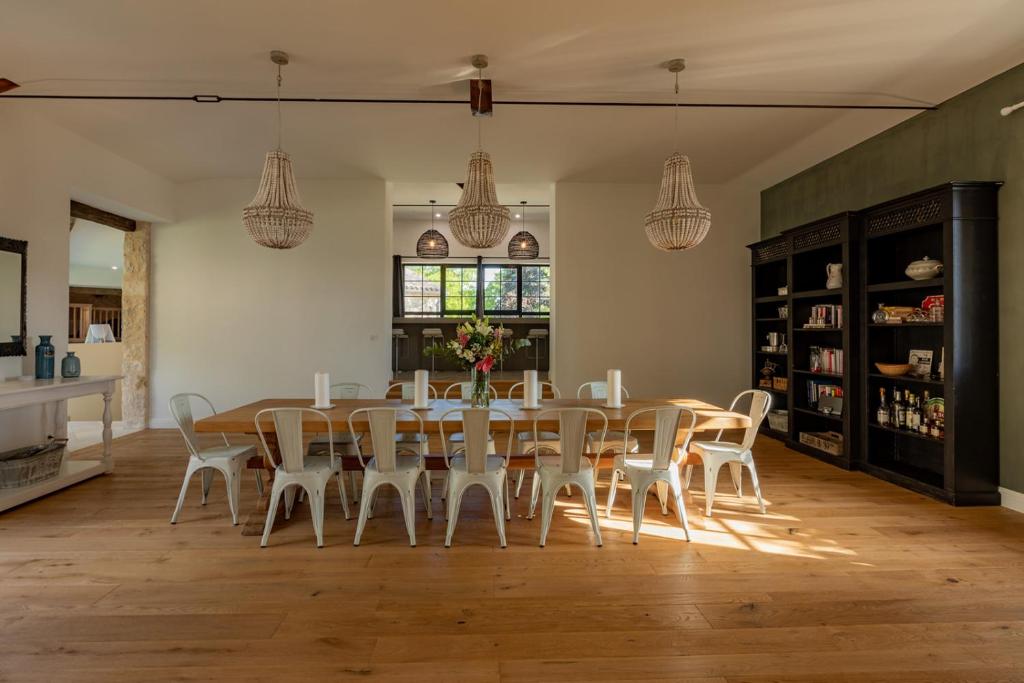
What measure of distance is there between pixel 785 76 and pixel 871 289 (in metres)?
1.90

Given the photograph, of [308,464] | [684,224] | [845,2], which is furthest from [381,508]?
[845,2]

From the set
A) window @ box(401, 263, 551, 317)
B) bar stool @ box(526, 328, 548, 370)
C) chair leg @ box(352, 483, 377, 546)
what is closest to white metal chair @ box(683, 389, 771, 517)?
chair leg @ box(352, 483, 377, 546)

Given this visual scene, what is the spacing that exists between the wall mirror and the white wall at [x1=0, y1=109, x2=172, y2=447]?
0.37 feet

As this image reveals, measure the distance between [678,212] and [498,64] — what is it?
1604 mm

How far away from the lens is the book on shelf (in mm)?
4844

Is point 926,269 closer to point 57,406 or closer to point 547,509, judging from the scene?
point 547,509

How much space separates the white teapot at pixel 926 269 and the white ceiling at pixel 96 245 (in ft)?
30.6

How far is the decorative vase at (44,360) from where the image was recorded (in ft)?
13.8

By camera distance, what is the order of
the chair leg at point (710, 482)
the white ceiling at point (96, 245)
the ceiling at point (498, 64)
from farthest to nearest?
1. the white ceiling at point (96, 245)
2. the chair leg at point (710, 482)
3. the ceiling at point (498, 64)

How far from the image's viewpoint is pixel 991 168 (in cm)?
367

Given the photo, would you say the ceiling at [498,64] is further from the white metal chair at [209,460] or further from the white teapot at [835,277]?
the white metal chair at [209,460]

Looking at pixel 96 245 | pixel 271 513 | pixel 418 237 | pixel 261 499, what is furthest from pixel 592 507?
pixel 96 245

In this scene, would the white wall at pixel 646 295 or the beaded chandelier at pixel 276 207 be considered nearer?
the beaded chandelier at pixel 276 207

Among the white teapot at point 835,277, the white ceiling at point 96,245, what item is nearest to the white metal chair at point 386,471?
the white teapot at point 835,277
